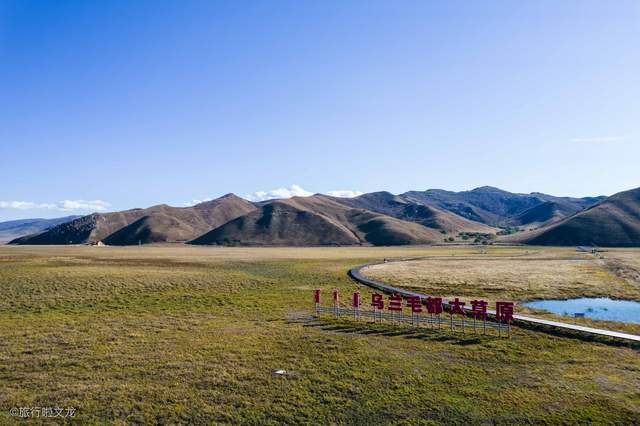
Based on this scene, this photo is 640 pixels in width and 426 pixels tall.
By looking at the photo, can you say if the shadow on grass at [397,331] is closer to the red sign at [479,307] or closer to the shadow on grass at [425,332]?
the shadow on grass at [425,332]

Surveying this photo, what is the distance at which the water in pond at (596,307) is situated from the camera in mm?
46531

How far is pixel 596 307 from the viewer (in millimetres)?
52781

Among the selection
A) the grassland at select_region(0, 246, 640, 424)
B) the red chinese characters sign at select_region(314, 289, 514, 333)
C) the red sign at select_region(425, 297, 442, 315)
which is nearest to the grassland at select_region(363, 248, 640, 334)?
the red chinese characters sign at select_region(314, 289, 514, 333)

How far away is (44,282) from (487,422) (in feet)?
202

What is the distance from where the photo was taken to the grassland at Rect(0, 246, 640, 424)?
20625mm

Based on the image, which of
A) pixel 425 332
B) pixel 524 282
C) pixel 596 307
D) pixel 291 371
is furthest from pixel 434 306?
pixel 524 282

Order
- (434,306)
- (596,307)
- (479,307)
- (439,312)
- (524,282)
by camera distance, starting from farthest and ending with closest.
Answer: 1. (524,282)
2. (596,307)
3. (479,307)
4. (434,306)
5. (439,312)

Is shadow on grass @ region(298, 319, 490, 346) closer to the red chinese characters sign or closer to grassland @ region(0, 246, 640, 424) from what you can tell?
grassland @ region(0, 246, 640, 424)

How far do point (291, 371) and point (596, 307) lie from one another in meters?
46.1

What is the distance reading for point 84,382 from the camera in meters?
24.1

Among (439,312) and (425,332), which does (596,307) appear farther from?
(425,332)

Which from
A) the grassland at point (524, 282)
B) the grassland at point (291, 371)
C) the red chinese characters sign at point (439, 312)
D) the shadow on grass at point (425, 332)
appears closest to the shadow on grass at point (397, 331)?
the shadow on grass at point (425, 332)

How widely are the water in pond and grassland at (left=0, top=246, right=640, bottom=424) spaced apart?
62.4 feet

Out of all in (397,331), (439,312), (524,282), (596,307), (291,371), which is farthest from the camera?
(524,282)
